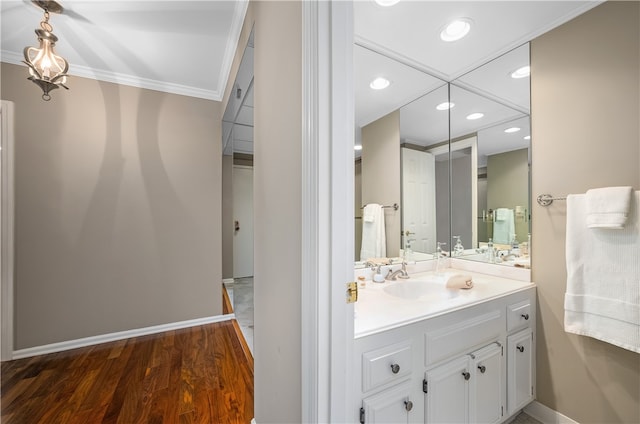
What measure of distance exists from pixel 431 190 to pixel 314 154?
174 centimetres

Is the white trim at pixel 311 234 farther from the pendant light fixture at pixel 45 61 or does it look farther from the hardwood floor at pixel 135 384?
the pendant light fixture at pixel 45 61

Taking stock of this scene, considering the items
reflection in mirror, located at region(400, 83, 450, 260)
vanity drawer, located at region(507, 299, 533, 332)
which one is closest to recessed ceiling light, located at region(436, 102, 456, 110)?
reflection in mirror, located at region(400, 83, 450, 260)

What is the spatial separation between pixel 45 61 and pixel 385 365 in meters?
2.54

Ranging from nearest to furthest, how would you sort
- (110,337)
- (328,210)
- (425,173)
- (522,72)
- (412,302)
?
(328,210), (412,302), (522,72), (425,173), (110,337)

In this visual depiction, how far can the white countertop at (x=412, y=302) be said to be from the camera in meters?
1.03

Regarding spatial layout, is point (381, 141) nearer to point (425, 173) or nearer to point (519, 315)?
point (425, 173)

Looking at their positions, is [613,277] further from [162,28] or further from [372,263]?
[162,28]

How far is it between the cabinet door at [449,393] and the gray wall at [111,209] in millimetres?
2502

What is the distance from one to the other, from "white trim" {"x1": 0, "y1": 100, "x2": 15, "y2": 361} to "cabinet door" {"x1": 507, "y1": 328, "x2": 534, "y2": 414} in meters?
3.74

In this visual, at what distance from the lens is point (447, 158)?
221cm

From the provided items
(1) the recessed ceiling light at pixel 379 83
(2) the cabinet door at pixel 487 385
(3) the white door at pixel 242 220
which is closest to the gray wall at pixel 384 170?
(1) the recessed ceiling light at pixel 379 83

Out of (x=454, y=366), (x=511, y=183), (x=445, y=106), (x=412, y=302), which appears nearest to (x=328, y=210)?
(x=412, y=302)

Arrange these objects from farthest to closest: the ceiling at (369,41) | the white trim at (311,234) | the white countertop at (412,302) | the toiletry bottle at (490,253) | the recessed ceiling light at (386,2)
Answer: the toiletry bottle at (490,253) → the ceiling at (369,41) → the recessed ceiling light at (386,2) → the white countertop at (412,302) → the white trim at (311,234)

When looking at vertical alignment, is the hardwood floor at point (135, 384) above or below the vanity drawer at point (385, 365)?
below
